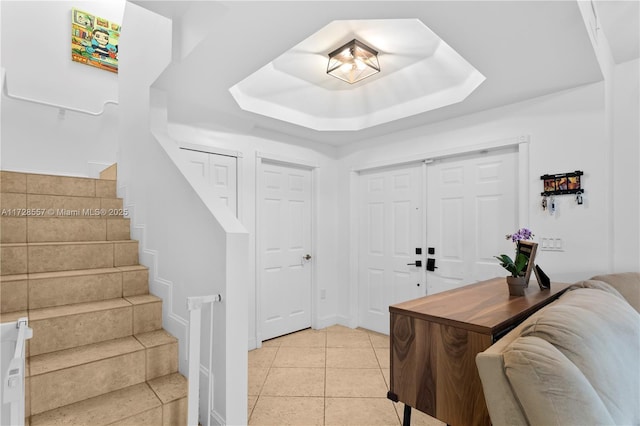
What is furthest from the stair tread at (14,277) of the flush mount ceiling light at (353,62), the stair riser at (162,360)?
the flush mount ceiling light at (353,62)

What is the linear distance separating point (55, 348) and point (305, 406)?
1583mm

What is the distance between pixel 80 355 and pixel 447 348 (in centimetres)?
185

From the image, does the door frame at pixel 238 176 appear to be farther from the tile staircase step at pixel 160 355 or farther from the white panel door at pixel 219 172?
the tile staircase step at pixel 160 355

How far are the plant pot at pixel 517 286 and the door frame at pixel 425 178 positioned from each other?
1028mm

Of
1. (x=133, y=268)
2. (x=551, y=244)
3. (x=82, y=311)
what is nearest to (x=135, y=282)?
(x=133, y=268)

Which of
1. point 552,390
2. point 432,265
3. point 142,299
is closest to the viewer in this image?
point 552,390

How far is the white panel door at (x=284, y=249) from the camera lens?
140 inches

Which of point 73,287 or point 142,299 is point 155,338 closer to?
point 142,299

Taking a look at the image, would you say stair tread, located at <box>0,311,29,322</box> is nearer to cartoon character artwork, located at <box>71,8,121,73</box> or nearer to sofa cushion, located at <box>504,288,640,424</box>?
sofa cushion, located at <box>504,288,640,424</box>

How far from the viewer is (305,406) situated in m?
2.29

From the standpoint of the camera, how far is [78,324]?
5.93ft

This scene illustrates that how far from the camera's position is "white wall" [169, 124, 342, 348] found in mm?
3256

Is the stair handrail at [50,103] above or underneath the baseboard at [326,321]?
above

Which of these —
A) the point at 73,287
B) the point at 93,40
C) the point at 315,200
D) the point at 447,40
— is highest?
the point at 93,40
